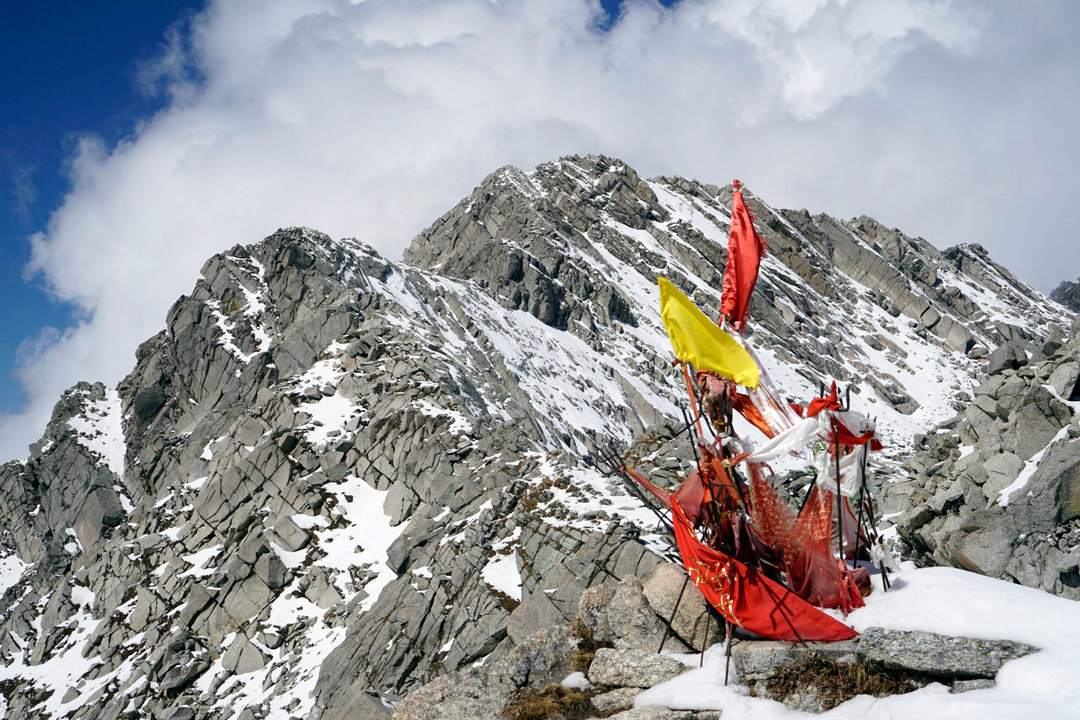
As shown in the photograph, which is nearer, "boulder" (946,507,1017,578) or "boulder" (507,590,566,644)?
"boulder" (946,507,1017,578)

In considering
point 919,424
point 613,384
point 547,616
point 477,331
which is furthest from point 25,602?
point 919,424

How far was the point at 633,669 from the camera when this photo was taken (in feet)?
36.2

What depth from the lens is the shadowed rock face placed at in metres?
18.5

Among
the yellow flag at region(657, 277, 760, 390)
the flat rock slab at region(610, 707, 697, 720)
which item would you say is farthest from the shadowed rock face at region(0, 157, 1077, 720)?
the yellow flag at region(657, 277, 760, 390)

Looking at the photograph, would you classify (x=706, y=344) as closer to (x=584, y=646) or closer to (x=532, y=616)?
(x=584, y=646)

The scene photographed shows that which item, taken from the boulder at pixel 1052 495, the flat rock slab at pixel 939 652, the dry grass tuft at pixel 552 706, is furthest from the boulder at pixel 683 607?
the boulder at pixel 1052 495

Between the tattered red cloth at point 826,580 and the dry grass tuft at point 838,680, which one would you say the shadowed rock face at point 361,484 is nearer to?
the tattered red cloth at point 826,580

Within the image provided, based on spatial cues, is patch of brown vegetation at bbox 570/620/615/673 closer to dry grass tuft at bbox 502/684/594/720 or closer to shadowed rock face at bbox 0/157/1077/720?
shadowed rock face at bbox 0/157/1077/720

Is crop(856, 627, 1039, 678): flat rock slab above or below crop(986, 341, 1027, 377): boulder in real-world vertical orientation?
below

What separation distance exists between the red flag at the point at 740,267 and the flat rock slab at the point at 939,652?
5.95 meters

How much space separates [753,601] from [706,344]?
427 cm

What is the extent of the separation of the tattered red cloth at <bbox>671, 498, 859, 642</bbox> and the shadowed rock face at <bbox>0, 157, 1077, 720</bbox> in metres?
0.91

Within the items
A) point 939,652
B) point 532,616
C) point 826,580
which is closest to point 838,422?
point 826,580

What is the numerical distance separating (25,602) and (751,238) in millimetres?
46605
